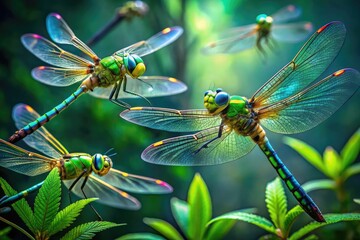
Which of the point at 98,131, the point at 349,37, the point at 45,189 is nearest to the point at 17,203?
the point at 45,189

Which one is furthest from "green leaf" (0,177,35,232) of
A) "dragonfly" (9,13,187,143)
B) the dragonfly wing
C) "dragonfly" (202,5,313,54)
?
the dragonfly wing

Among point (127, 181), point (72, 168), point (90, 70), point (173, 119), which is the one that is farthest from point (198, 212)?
point (90, 70)

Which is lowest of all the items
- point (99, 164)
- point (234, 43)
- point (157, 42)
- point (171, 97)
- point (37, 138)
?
point (99, 164)

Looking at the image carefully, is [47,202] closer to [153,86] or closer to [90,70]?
[90,70]

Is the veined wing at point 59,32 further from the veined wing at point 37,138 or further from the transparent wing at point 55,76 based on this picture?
the veined wing at point 37,138

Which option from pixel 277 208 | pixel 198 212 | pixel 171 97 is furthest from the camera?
pixel 171 97

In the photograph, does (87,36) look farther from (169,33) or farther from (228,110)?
(228,110)
